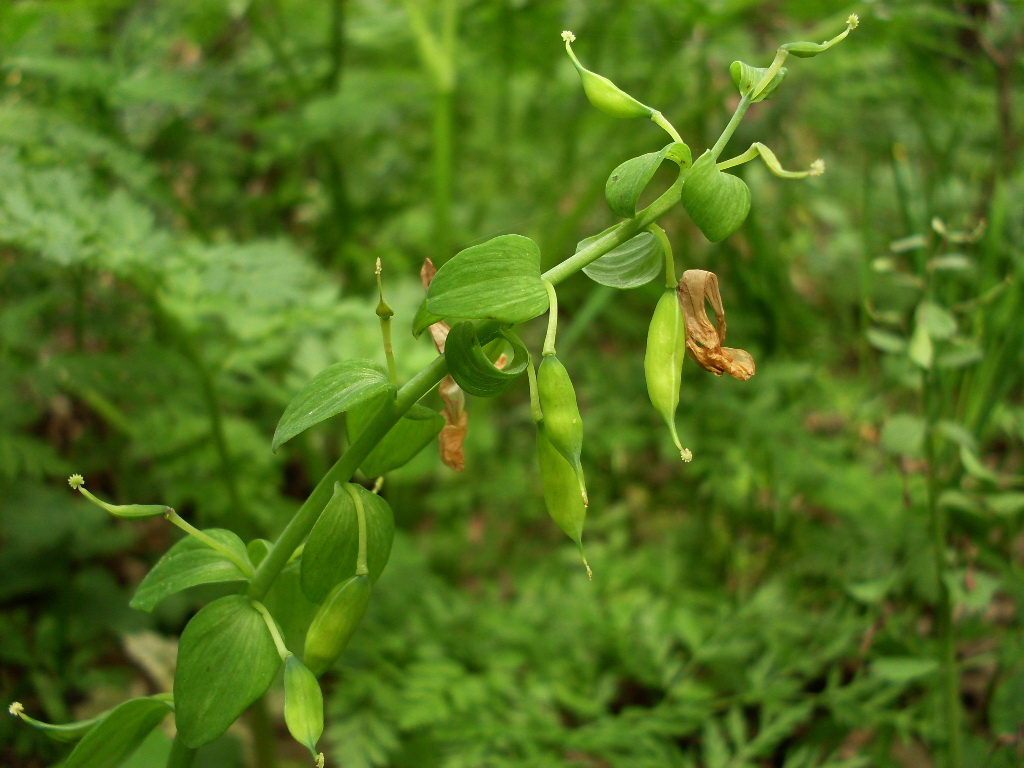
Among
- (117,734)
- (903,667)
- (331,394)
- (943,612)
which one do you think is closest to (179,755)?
(117,734)

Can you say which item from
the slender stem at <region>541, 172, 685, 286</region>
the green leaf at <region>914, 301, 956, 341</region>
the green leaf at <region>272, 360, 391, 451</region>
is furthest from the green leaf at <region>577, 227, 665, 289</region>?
the green leaf at <region>914, 301, 956, 341</region>

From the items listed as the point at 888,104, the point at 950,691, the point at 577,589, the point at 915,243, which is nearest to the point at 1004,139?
the point at 915,243

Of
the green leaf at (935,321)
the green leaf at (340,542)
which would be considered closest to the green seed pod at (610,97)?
the green leaf at (340,542)

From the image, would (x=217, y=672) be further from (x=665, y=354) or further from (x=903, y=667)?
(x=903, y=667)

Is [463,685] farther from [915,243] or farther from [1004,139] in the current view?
[1004,139]

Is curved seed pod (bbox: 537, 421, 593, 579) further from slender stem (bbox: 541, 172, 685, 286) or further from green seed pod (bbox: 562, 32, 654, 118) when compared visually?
green seed pod (bbox: 562, 32, 654, 118)

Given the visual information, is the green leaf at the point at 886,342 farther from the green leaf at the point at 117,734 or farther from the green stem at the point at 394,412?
the green leaf at the point at 117,734
